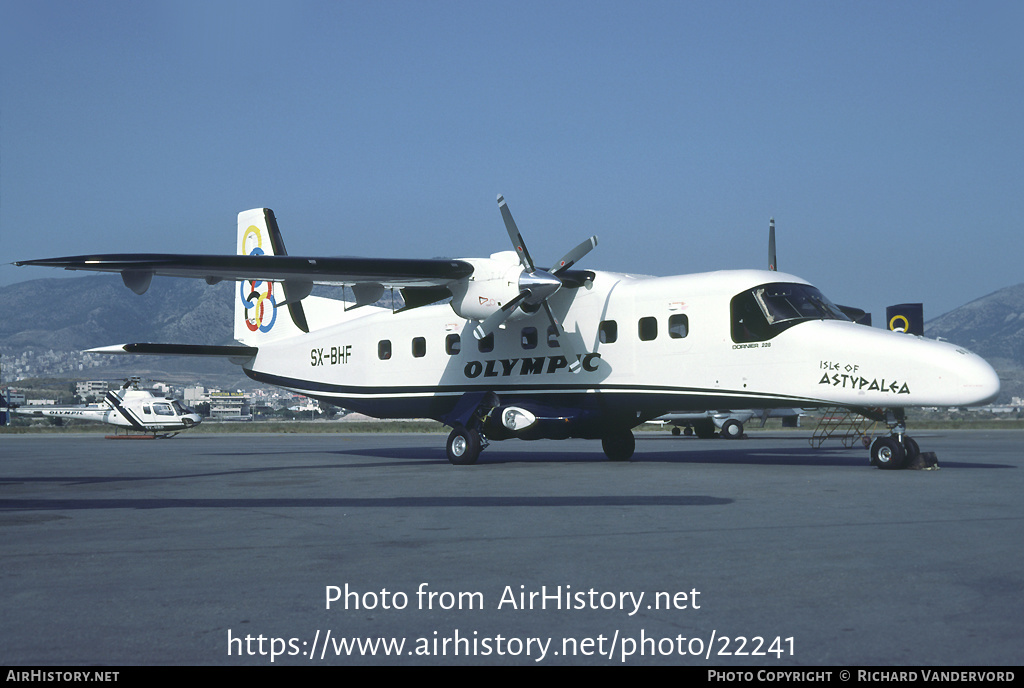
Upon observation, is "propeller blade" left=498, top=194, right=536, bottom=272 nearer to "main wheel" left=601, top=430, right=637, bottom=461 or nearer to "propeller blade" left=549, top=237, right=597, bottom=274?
"propeller blade" left=549, top=237, right=597, bottom=274

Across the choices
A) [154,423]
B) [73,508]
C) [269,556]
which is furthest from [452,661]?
[154,423]

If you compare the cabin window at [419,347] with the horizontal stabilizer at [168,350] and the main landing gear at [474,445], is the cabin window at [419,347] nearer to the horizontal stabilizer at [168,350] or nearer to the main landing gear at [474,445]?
the main landing gear at [474,445]

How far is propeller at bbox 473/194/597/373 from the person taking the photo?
17.8 meters

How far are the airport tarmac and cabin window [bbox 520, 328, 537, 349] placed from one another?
6.97 meters

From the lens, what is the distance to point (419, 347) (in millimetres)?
21109

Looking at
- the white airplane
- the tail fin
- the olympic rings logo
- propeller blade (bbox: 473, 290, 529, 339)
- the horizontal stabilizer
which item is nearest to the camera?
propeller blade (bbox: 473, 290, 529, 339)

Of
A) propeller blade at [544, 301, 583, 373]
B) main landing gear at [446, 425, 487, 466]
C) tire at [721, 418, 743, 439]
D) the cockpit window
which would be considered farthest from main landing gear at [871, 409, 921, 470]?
tire at [721, 418, 743, 439]

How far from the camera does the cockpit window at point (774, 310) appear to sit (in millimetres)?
15969

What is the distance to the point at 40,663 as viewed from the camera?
4.16 metres

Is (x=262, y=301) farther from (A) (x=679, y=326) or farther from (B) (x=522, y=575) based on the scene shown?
(B) (x=522, y=575)

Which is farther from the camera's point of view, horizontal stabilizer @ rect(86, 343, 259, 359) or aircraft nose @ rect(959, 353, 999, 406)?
horizontal stabilizer @ rect(86, 343, 259, 359)

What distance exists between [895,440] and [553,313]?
7.25 metres

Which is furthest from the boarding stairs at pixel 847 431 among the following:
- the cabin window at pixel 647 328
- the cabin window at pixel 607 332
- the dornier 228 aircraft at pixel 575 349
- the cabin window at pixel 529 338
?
the cabin window at pixel 529 338

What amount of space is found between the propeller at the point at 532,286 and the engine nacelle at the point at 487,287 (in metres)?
0.13
